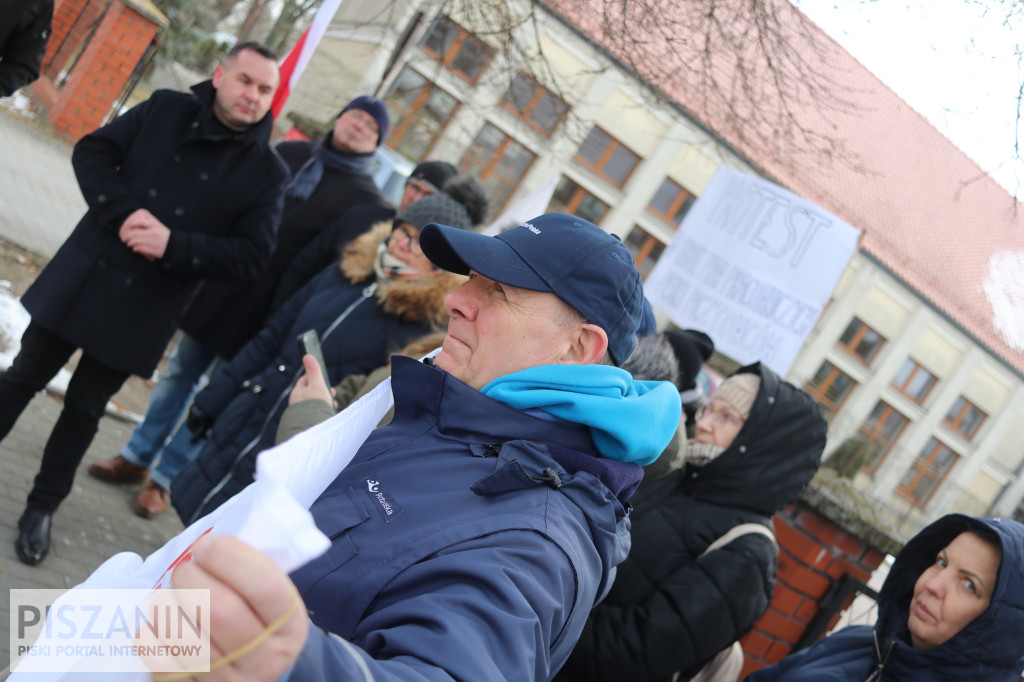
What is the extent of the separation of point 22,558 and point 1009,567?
11.9 ft

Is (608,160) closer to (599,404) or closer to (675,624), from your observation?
(675,624)

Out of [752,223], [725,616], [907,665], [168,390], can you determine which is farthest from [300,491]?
[752,223]

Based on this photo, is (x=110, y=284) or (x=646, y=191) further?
(x=646, y=191)

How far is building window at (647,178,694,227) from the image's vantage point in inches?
1062

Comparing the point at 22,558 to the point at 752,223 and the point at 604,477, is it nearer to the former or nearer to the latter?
the point at 604,477

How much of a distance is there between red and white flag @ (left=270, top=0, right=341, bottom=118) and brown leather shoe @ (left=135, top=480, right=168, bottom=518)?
2.36 m

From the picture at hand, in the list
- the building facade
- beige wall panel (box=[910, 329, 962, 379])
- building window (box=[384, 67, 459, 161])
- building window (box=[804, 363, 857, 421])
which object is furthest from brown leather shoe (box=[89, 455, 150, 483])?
beige wall panel (box=[910, 329, 962, 379])

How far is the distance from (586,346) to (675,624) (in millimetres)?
1349

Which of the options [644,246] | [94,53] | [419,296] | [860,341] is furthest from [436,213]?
[860,341]

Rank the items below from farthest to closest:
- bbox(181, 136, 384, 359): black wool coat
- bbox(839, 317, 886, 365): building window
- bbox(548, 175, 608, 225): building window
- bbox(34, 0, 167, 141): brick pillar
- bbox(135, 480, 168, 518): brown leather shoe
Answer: bbox(839, 317, 886, 365): building window → bbox(548, 175, 608, 225): building window → bbox(34, 0, 167, 141): brick pillar → bbox(181, 136, 384, 359): black wool coat → bbox(135, 480, 168, 518): brown leather shoe

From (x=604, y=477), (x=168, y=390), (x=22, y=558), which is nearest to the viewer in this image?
(x=604, y=477)

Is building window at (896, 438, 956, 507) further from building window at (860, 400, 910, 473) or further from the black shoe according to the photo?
the black shoe

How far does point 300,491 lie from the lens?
4.42 feet

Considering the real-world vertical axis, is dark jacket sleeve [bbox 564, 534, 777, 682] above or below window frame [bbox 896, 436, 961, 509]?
below
